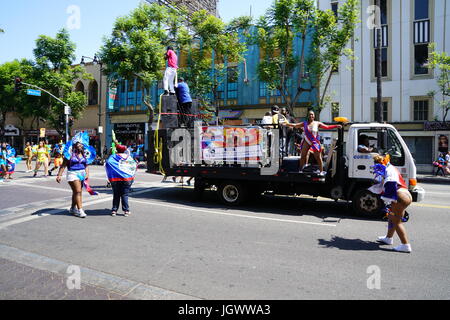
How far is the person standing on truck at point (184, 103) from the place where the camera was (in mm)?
9742

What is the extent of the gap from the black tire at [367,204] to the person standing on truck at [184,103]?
5.43 meters

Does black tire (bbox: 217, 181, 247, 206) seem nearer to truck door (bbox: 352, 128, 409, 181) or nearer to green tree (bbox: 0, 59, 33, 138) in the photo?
truck door (bbox: 352, 128, 409, 181)

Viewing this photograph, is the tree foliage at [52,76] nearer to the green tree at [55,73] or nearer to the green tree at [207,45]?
the green tree at [55,73]

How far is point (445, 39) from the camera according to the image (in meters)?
21.8

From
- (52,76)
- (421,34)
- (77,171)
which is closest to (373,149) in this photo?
(77,171)

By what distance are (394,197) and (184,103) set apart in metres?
6.58

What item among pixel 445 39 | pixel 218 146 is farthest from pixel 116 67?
pixel 445 39

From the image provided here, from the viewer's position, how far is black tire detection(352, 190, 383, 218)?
7.43 metres

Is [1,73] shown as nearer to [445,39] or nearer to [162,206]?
[162,206]

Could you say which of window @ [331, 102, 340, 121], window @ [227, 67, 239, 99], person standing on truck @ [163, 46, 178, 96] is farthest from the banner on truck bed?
window @ [227, 67, 239, 99]

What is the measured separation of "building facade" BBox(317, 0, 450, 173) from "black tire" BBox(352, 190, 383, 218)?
16.5 meters

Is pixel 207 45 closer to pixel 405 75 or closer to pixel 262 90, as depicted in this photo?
pixel 262 90
